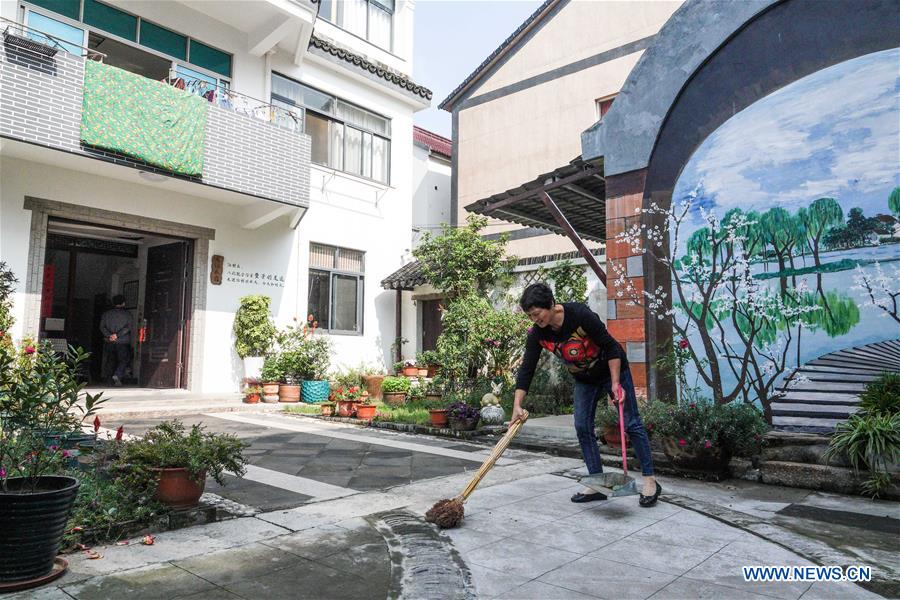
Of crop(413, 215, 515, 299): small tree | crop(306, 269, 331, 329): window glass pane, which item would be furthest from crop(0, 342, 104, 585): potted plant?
crop(306, 269, 331, 329): window glass pane

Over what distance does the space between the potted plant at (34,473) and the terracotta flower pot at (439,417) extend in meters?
5.00


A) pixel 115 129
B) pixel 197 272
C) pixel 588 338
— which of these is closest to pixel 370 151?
pixel 197 272

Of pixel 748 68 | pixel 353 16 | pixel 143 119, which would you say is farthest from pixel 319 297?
pixel 748 68

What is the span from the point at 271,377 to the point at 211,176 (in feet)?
12.2

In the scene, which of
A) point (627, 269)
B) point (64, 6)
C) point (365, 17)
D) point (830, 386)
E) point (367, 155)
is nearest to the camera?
point (830, 386)

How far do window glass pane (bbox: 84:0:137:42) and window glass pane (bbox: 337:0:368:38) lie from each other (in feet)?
16.2

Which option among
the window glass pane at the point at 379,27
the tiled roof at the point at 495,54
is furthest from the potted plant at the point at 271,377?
the tiled roof at the point at 495,54

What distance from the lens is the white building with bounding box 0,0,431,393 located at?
8.37 metres

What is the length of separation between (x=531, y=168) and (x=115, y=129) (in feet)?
31.1

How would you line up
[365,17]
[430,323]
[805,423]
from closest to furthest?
1. [805,423]
2. [365,17]
3. [430,323]

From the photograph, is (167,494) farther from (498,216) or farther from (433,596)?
(498,216)

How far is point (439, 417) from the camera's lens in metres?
8.09

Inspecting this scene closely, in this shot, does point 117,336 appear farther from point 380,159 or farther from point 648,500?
point 648,500

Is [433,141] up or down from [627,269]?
up
